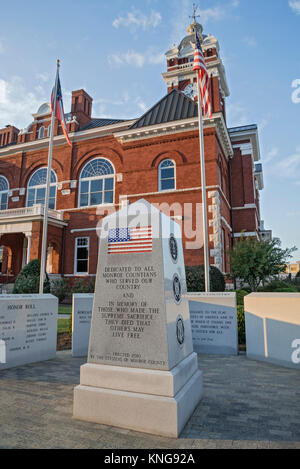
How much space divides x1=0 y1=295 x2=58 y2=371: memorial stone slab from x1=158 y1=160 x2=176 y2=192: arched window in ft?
48.4

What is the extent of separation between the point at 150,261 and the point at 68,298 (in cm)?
1859

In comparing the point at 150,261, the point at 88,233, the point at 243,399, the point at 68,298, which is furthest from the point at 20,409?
the point at 88,233

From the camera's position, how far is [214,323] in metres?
7.80

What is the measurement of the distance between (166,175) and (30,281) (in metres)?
11.2

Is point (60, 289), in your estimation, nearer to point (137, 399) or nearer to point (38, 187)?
point (38, 187)

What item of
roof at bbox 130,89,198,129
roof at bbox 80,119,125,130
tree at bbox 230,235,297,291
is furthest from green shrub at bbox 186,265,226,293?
roof at bbox 80,119,125,130

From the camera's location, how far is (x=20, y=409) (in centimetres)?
376

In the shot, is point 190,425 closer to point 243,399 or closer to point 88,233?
point 243,399

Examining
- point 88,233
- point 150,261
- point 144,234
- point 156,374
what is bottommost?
point 156,374

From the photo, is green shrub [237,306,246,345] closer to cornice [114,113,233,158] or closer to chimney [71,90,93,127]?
cornice [114,113,233,158]

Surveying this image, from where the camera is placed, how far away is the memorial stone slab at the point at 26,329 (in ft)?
19.8

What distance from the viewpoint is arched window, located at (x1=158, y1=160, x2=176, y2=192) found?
20.6 metres
